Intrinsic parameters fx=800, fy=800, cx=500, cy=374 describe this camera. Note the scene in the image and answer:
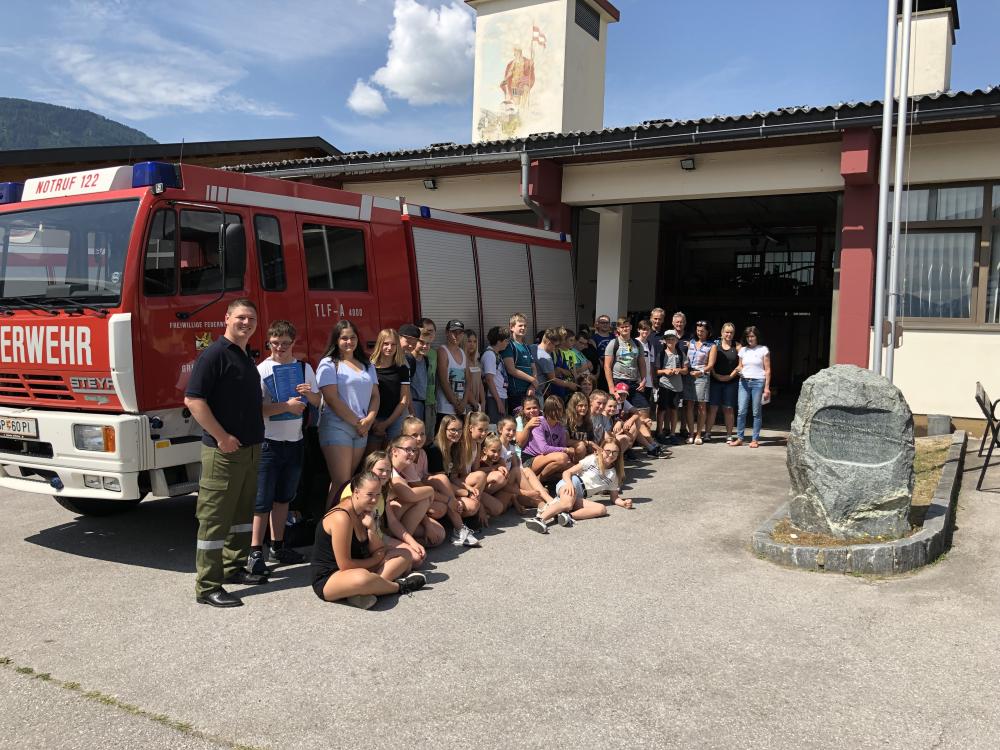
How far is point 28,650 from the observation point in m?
4.13

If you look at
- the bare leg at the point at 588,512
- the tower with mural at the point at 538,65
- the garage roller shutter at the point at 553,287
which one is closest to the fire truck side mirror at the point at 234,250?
the bare leg at the point at 588,512

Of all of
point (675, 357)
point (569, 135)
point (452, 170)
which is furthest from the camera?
point (452, 170)

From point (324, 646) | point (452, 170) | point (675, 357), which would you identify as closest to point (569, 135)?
point (452, 170)

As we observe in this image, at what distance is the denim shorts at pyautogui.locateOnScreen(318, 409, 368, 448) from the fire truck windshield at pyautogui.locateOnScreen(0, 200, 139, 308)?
167 centimetres

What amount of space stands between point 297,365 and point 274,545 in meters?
1.32

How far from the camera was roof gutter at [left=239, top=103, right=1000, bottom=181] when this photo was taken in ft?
30.0

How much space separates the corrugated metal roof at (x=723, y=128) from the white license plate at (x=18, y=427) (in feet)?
25.9

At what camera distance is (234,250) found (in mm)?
6066

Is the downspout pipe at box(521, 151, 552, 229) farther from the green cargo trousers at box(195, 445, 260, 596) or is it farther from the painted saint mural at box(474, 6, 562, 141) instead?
the green cargo trousers at box(195, 445, 260, 596)

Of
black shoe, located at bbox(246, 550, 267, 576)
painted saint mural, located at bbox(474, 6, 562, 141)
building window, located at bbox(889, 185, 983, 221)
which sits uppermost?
painted saint mural, located at bbox(474, 6, 562, 141)

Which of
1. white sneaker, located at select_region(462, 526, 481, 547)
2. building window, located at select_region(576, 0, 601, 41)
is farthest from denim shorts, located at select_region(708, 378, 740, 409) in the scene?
building window, located at select_region(576, 0, 601, 41)

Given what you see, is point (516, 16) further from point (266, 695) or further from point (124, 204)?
point (266, 695)

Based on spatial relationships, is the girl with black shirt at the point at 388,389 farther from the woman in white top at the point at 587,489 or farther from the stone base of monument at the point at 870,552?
the stone base of monument at the point at 870,552

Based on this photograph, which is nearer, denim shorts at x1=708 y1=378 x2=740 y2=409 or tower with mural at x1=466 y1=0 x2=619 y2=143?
denim shorts at x1=708 y1=378 x2=740 y2=409
